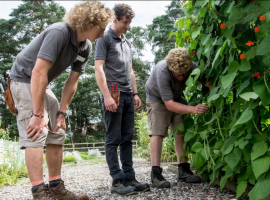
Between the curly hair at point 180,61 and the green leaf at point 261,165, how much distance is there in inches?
42.8

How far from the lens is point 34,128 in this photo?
71.1 inches

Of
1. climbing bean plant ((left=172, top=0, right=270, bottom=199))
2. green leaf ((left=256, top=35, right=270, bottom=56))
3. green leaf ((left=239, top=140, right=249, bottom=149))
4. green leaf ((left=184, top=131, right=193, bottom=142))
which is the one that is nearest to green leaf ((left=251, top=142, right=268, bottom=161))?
climbing bean plant ((left=172, top=0, right=270, bottom=199))

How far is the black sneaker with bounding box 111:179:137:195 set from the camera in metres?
2.37

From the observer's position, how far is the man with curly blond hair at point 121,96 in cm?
244

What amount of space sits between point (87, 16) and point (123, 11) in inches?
27.6

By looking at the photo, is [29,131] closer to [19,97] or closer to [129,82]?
[19,97]

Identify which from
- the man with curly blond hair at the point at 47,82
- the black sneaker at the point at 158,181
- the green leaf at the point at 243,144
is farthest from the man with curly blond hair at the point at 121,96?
the green leaf at the point at 243,144

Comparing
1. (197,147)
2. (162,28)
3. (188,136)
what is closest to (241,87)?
(197,147)

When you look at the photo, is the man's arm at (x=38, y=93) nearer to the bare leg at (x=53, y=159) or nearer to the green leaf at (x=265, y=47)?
the bare leg at (x=53, y=159)

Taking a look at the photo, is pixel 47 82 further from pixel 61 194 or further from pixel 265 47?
pixel 265 47

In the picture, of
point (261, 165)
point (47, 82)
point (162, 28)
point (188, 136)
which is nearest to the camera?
point (261, 165)

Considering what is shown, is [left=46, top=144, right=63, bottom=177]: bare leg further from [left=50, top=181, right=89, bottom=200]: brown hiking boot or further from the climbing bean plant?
the climbing bean plant

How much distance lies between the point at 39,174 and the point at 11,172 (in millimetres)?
3013

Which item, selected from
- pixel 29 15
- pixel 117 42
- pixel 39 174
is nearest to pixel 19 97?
pixel 39 174
